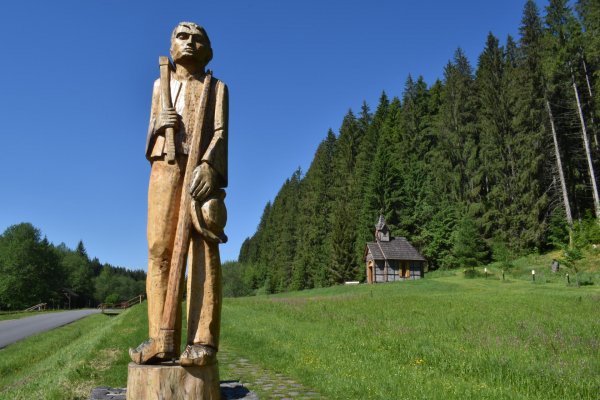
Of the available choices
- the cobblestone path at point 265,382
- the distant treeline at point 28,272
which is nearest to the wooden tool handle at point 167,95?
the cobblestone path at point 265,382

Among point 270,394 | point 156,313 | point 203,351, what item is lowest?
point 270,394

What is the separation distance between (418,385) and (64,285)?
96776 mm

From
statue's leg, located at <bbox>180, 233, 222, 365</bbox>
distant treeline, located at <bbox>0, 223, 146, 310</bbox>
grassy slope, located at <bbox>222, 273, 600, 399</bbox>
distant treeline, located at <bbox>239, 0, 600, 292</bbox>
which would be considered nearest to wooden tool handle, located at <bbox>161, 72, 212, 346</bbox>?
statue's leg, located at <bbox>180, 233, 222, 365</bbox>

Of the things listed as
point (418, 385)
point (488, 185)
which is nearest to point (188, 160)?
point (418, 385)

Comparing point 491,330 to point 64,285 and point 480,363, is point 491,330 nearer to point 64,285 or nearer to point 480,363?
point 480,363

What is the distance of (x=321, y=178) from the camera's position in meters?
77.3

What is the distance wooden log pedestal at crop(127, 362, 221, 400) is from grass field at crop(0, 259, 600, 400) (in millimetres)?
3010

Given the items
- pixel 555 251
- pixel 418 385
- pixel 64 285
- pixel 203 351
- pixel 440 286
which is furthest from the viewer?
pixel 64 285

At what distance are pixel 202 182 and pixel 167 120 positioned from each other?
0.78m

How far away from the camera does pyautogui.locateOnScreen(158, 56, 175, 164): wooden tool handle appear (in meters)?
4.59

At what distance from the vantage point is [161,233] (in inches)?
178

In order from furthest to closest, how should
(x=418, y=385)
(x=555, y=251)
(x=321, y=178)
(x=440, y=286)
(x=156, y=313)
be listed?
(x=321, y=178), (x=555, y=251), (x=440, y=286), (x=418, y=385), (x=156, y=313)

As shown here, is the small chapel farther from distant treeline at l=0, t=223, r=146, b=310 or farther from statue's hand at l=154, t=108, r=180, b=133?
distant treeline at l=0, t=223, r=146, b=310

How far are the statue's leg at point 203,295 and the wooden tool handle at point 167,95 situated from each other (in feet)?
2.90
